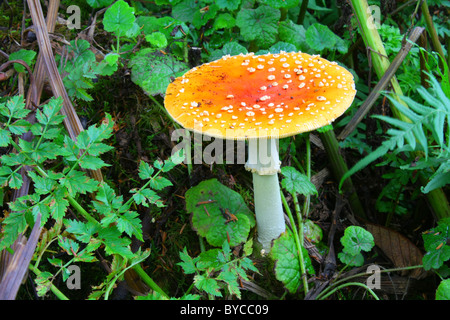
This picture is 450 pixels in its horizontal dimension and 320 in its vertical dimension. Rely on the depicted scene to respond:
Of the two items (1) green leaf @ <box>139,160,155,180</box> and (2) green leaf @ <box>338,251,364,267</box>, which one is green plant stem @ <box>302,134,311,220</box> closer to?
(2) green leaf @ <box>338,251,364,267</box>

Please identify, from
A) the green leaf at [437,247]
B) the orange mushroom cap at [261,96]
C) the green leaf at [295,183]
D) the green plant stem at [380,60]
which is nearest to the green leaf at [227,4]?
the orange mushroom cap at [261,96]

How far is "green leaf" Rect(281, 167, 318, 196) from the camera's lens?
2.73 m

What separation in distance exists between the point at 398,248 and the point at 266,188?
133 cm

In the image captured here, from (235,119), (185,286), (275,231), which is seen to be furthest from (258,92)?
(185,286)

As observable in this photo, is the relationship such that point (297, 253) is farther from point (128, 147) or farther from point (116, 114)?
point (116, 114)

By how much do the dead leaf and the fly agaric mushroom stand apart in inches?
38.0

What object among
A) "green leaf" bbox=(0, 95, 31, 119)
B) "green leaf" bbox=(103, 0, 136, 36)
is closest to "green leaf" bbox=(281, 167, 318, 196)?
"green leaf" bbox=(103, 0, 136, 36)

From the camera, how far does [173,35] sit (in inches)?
127

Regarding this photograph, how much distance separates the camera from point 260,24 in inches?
128

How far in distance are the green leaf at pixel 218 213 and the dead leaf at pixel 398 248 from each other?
45.3 inches

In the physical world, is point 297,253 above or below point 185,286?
above

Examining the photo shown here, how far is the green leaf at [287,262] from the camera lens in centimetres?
267

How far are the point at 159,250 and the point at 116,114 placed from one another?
1234 mm

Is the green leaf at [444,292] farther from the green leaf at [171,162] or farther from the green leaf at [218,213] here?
the green leaf at [171,162]
